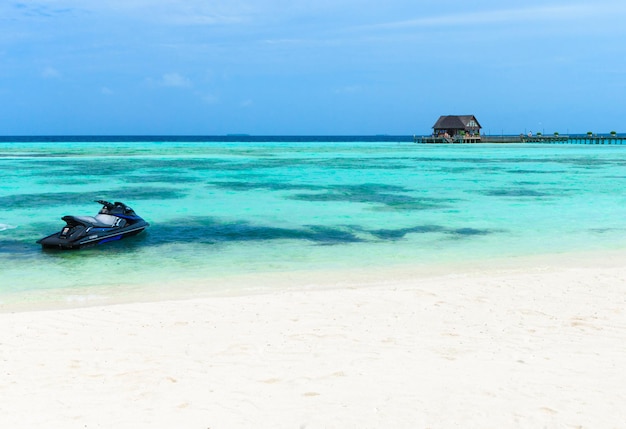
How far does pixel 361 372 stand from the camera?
6.45 meters

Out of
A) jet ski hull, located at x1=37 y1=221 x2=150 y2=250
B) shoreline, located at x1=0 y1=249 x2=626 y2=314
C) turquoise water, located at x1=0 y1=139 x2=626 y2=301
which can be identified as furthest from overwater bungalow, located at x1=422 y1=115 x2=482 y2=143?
jet ski hull, located at x1=37 y1=221 x2=150 y2=250

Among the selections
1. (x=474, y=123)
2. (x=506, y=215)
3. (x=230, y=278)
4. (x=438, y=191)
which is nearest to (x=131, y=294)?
(x=230, y=278)

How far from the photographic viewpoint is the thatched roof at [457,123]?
121 m

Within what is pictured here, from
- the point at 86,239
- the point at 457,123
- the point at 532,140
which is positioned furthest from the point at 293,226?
the point at 532,140

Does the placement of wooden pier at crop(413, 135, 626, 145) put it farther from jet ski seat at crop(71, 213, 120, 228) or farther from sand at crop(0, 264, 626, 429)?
sand at crop(0, 264, 626, 429)

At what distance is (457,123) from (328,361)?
396 ft

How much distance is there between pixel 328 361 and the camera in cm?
678

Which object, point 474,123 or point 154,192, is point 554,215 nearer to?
point 154,192

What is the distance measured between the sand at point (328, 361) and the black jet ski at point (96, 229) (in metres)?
5.57

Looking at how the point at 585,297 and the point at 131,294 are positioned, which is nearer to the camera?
the point at 585,297

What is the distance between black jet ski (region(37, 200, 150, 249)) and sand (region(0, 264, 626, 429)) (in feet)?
18.3

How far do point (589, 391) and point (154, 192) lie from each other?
26.0 meters

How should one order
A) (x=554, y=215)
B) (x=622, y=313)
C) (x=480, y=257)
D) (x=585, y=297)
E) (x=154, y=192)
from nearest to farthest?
(x=622, y=313), (x=585, y=297), (x=480, y=257), (x=554, y=215), (x=154, y=192)

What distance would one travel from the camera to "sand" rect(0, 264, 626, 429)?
541 cm
